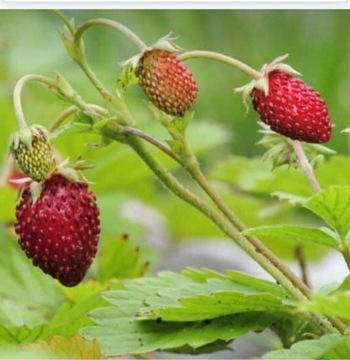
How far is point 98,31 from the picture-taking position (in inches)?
161

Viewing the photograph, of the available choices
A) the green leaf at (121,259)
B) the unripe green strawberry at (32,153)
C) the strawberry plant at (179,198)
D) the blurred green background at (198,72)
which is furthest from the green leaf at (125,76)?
the blurred green background at (198,72)

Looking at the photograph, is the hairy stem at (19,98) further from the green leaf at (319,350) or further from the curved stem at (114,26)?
the green leaf at (319,350)

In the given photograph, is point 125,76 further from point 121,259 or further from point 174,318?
point 121,259

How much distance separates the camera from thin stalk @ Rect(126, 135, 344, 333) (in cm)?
141

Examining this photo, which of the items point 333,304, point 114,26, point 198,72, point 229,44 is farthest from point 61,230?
point 229,44

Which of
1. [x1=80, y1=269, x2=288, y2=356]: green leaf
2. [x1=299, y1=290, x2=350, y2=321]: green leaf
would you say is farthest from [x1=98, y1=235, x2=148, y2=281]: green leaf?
[x1=299, y1=290, x2=350, y2=321]: green leaf

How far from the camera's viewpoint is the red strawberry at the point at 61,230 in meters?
1.44

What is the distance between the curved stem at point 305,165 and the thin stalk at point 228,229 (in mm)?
105

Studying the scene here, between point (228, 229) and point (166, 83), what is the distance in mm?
172

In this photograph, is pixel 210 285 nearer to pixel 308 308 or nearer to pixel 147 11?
pixel 308 308

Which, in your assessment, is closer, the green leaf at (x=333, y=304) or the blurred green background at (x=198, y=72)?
the green leaf at (x=333, y=304)

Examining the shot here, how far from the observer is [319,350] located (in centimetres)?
130

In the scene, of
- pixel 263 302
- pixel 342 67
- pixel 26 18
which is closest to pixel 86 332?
pixel 263 302

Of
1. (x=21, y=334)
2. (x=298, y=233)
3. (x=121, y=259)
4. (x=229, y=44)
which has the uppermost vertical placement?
(x=298, y=233)
